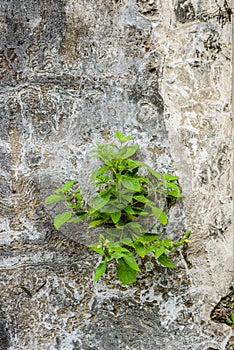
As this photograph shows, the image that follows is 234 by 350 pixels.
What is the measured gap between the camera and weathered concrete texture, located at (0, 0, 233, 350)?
165 cm

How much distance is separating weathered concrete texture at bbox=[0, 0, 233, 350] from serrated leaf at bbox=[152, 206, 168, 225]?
4.4 inches

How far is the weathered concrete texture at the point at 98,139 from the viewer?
165 centimetres

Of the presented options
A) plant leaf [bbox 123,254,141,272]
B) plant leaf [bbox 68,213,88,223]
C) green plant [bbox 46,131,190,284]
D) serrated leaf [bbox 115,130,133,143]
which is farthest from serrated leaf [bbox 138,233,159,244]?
serrated leaf [bbox 115,130,133,143]

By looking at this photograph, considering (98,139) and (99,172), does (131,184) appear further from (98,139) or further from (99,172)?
(98,139)

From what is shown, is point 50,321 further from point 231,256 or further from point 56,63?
point 56,63

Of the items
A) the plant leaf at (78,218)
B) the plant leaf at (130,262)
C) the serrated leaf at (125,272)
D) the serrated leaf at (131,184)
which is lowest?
the serrated leaf at (125,272)

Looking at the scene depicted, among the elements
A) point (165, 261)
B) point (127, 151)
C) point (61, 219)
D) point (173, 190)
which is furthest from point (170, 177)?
point (61, 219)

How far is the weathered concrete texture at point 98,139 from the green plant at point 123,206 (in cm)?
8

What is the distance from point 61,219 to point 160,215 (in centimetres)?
33

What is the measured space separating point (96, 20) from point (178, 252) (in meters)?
0.89

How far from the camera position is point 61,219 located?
154cm

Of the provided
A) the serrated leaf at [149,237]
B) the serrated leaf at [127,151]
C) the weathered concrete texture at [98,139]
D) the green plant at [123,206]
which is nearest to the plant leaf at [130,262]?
the green plant at [123,206]

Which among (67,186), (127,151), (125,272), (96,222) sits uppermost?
(127,151)

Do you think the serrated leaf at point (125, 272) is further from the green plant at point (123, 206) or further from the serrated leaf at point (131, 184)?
the serrated leaf at point (131, 184)
